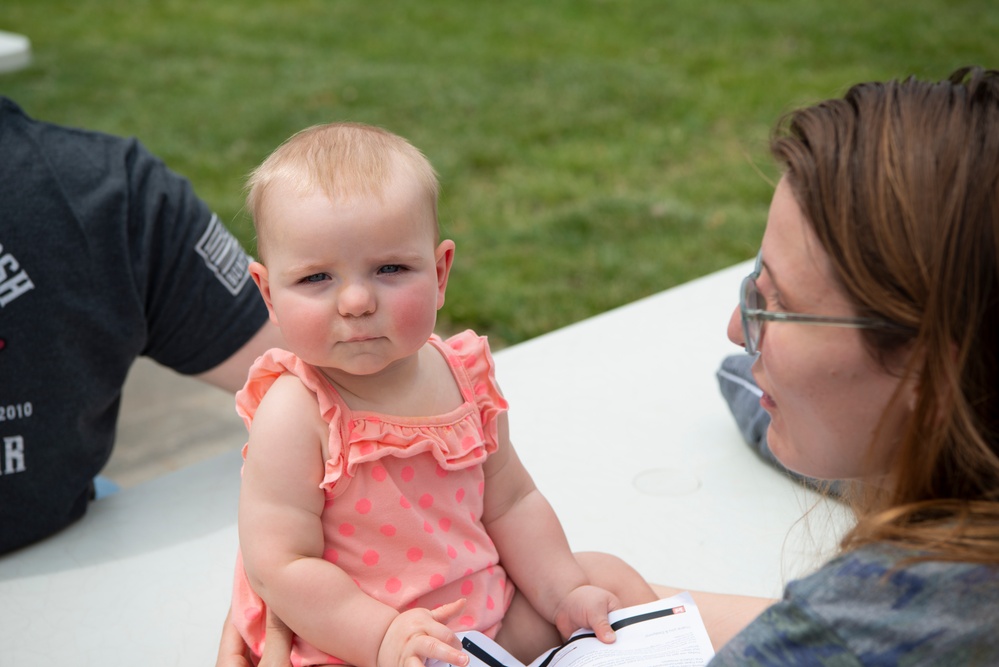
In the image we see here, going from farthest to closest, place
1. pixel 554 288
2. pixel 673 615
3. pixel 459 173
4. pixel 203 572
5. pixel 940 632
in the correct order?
pixel 459 173 → pixel 554 288 → pixel 203 572 → pixel 673 615 → pixel 940 632

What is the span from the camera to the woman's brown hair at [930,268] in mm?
891

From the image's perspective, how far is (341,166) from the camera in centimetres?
119

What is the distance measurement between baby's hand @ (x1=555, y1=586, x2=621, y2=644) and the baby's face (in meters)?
0.39

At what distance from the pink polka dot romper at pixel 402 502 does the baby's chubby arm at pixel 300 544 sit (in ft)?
0.06

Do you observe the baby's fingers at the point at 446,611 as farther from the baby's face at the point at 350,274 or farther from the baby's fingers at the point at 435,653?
the baby's face at the point at 350,274

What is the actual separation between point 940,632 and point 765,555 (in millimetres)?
866

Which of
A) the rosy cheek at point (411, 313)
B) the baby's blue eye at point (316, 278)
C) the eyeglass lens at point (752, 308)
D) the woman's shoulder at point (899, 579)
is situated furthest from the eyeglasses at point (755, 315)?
the baby's blue eye at point (316, 278)

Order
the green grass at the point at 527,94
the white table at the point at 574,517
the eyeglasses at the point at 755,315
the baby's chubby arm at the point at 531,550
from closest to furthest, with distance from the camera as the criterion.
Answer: the eyeglasses at the point at 755,315
the baby's chubby arm at the point at 531,550
the white table at the point at 574,517
the green grass at the point at 527,94

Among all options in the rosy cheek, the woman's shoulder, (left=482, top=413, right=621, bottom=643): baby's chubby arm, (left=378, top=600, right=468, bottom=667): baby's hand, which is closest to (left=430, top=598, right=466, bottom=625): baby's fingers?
(left=378, top=600, right=468, bottom=667): baby's hand

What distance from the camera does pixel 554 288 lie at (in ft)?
12.5

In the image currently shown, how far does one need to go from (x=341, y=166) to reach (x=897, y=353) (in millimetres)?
597

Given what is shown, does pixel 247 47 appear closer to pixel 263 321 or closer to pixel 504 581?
pixel 263 321

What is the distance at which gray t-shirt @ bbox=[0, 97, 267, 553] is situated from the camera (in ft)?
5.45

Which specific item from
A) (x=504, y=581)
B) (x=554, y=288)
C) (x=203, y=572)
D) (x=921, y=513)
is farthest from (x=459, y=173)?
(x=921, y=513)
